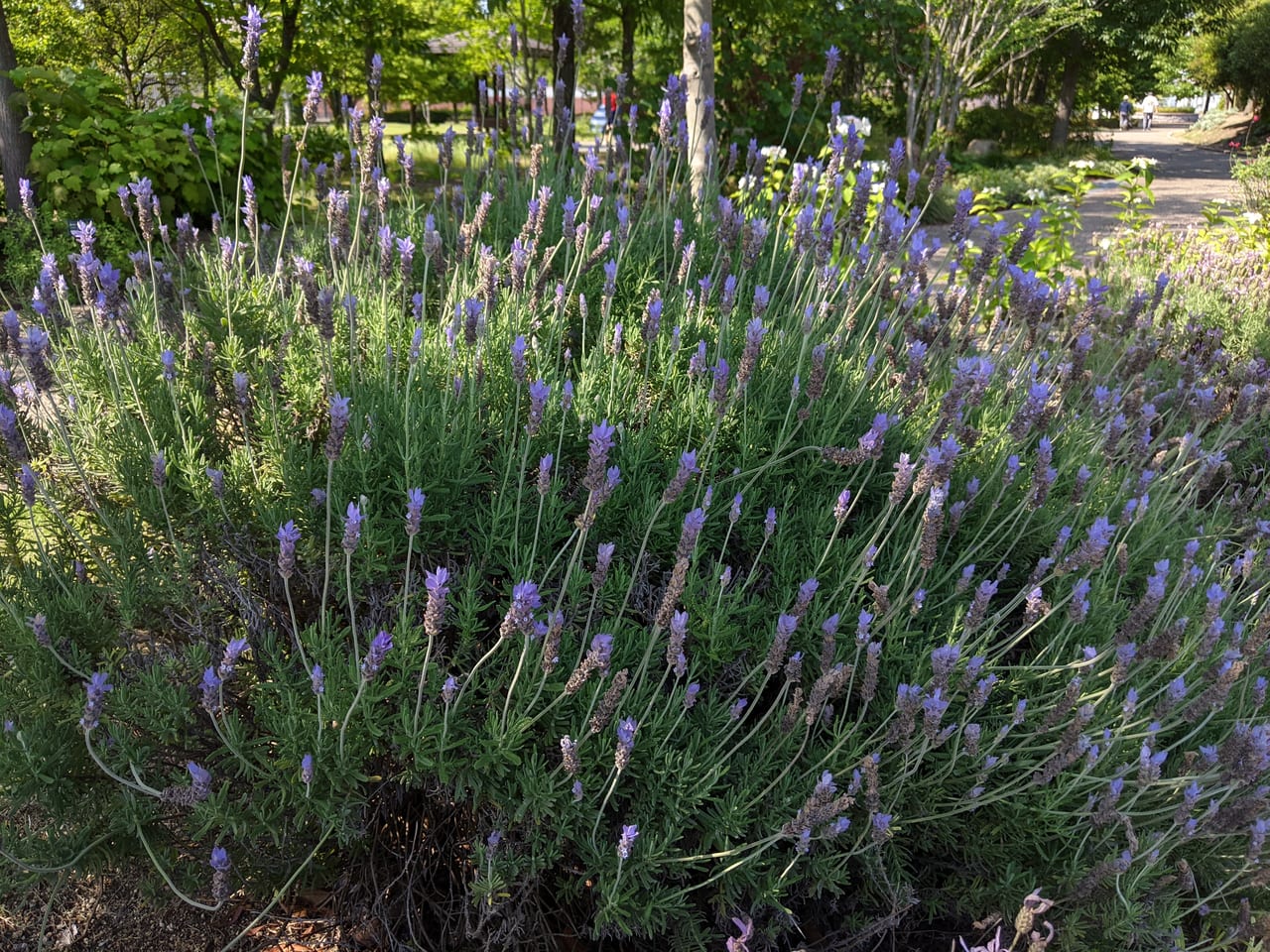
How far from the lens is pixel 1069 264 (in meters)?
5.32

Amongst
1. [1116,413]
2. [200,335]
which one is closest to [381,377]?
[200,335]

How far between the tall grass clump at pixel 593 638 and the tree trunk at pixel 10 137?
4.74 meters

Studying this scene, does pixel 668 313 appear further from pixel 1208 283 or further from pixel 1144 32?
pixel 1144 32

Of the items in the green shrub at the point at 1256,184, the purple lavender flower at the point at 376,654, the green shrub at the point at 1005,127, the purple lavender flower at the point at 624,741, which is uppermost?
the green shrub at the point at 1005,127

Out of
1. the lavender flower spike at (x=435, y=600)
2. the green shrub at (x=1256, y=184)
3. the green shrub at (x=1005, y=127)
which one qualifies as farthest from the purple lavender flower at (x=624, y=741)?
the green shrub at (x=1005, y=127)

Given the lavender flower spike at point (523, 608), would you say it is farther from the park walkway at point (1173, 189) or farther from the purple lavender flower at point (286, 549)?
the park walkway at point (1173, 189)

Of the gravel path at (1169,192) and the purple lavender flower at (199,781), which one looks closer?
the purple lavender flower at (199,781)

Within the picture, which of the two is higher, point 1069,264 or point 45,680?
point 1069,264

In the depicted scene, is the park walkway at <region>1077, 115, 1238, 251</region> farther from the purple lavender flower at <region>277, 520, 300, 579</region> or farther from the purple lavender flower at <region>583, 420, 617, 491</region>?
the purple lavender flower at <region>277, 520, 300, 579</region>

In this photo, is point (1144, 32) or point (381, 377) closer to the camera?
point (381, 377)

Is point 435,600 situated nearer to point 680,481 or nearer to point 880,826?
point 680,481

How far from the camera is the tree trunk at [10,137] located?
20.2 feet

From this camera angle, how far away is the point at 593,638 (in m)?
1.65

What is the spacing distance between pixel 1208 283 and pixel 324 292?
559cm
